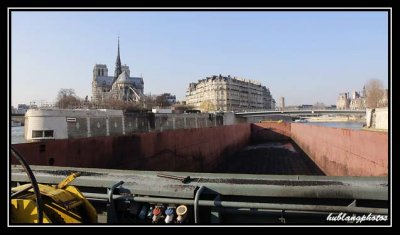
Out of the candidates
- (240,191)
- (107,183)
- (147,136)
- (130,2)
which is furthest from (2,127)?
(147,136)

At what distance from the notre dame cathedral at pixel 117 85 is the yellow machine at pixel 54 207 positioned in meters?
126

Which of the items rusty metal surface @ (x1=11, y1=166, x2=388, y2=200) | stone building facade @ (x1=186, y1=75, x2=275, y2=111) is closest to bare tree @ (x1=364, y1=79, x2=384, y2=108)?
stone building facade @ (x1=186, y1=75, x2=275, y2=111)

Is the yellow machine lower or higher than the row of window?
lower

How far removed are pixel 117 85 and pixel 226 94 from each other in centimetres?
5140

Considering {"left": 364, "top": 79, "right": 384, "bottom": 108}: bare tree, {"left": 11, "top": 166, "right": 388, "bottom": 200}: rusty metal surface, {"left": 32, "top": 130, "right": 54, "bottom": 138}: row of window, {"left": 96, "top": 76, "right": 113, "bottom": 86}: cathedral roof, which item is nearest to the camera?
{"left": 11, "top": 166, "right": 388, "bottom": 200}: rusty metal surface

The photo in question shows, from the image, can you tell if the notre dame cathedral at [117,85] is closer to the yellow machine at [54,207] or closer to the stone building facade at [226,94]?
the stone building facade at [226,94]

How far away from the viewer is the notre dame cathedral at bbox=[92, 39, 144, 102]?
5379 inches

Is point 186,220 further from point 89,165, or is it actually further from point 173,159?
point 173,159

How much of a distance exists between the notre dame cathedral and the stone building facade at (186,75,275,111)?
2946 cm

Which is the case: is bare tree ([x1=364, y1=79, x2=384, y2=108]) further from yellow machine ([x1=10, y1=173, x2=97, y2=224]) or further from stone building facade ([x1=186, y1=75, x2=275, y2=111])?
yellow machine ([x1=10, y1=173, x2=97, y2=224])

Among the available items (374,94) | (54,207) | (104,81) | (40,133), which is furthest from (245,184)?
(104,81)

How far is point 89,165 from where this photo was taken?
13336 mm

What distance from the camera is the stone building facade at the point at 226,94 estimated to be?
493 ft

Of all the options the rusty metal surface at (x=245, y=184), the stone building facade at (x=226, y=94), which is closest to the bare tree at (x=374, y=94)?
the stone building facade at (x=226, y=94)
